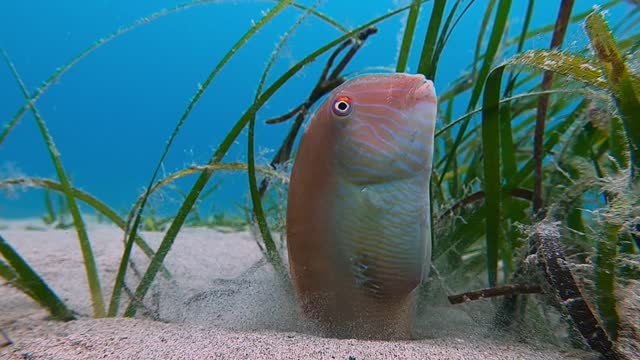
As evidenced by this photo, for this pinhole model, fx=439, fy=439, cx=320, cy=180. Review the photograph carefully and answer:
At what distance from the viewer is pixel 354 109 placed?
1.19 meters

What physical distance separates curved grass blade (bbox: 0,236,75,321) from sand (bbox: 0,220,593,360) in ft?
0.20

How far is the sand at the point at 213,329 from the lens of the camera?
1.08 metres

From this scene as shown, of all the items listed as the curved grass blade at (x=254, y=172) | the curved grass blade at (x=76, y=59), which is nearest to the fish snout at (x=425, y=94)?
the curved grass blade at (x=254, y=172)

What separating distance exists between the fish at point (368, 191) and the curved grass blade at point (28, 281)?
0.88 m

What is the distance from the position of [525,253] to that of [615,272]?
0.95ft

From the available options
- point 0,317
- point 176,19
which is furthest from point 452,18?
point 176,19

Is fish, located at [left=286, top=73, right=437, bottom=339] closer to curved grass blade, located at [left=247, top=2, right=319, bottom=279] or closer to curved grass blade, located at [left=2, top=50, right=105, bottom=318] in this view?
curved grass blade, located at [left=247, top=2, right=319, bottom=279]

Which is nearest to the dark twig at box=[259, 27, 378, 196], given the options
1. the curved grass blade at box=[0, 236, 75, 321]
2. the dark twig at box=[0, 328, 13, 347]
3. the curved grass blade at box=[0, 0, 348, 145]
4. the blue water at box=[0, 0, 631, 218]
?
the curved grass blade at box=[0, 0, 348, 145]

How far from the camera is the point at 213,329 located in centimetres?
129

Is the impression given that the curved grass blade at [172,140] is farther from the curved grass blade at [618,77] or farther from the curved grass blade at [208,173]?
the curved grass blade at [618,77]

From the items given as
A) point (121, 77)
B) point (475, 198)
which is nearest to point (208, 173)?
point (475, 198)

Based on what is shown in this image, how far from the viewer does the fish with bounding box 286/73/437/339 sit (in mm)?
1154

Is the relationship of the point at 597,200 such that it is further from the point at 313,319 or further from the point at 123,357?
the point at 123,357

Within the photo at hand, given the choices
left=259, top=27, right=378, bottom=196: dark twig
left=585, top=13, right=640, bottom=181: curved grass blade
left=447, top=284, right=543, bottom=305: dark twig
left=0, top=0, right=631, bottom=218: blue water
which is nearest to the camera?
left=585, top=13, right=640, bottom=181: curved grass blade
